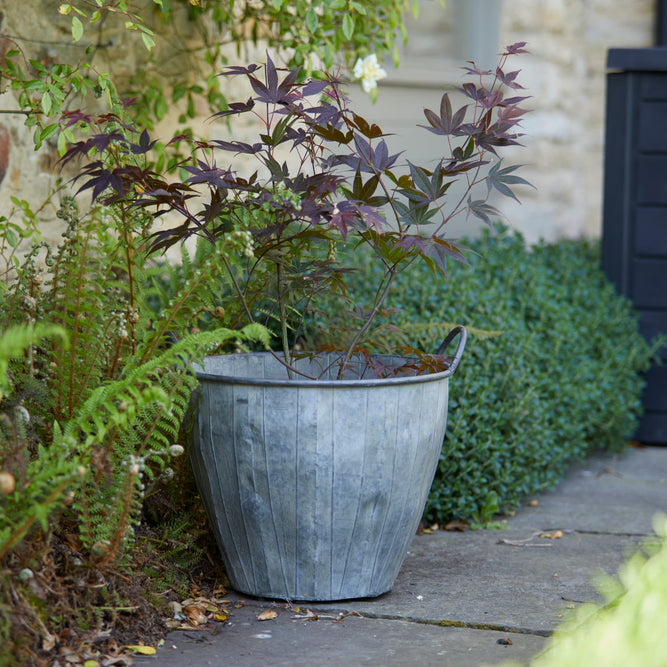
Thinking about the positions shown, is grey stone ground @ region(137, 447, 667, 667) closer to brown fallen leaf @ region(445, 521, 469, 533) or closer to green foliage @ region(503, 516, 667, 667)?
brown fallen leaf @ region(445, 521, 469, 533)

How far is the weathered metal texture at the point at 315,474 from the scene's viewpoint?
7.52 ft

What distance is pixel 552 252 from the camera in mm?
5035

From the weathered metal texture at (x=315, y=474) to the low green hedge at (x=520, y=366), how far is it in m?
0.48

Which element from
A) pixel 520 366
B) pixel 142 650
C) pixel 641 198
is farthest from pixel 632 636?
pixel 641 198

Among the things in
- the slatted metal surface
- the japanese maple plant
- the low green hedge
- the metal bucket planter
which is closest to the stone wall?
the slatted metal surface

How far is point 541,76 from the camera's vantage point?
19.0ft

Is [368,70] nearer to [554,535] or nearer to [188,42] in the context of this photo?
[188,42]

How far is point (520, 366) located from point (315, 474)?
1400 mm

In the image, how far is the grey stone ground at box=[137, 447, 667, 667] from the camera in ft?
7.07

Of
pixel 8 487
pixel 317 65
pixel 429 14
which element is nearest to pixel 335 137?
→ pixel 8 487

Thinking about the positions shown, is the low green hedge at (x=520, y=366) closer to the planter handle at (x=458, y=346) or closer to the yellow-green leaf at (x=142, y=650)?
the planter handle at (x=458, y=346)

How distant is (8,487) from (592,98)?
590 centimetres

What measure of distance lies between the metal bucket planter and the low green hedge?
1.55 feet

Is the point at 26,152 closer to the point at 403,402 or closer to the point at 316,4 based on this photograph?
the point at 316,4
